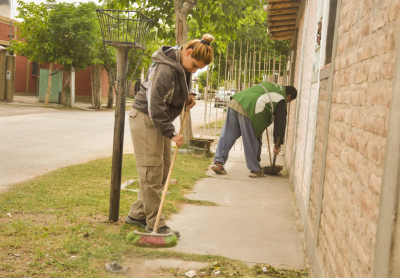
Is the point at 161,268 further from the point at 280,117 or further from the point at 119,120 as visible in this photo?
the point at 280,117

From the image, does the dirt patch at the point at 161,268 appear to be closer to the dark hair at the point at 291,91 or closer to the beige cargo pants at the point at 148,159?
the beige cargo pants at the point at 148,159

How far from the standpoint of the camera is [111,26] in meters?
4.49

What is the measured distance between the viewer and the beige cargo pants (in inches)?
157

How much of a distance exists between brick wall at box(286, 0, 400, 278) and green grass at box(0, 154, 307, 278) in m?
0.89

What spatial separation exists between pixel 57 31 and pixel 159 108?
59.6 ft

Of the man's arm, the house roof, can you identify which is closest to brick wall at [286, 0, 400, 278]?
the man's arm

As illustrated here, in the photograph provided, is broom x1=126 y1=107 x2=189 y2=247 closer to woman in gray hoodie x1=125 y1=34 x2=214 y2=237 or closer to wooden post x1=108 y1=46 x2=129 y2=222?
woman in gray hoodie x1=125 y1=34 x2=214 y2=237

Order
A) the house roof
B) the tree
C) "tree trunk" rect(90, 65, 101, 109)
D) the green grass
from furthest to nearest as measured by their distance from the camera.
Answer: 1. "tree trunk" rect(90, 65, 101, 109)
2. the tree
3. the house roof
4. the green grass

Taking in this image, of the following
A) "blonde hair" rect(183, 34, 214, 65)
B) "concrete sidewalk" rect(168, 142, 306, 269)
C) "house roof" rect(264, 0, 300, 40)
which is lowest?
"concrete sidewalk" rect(168, 142, 306, 269)

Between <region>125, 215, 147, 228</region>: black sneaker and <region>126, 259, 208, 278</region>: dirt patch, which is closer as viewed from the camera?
<region>126, 259, 208, 278</region>: dirt patch

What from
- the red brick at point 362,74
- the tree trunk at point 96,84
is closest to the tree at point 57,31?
the tree trunk at point 96,84

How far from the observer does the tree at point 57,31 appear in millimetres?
20266

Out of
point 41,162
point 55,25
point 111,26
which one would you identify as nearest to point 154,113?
point 111,26

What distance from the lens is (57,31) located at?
20234mm
